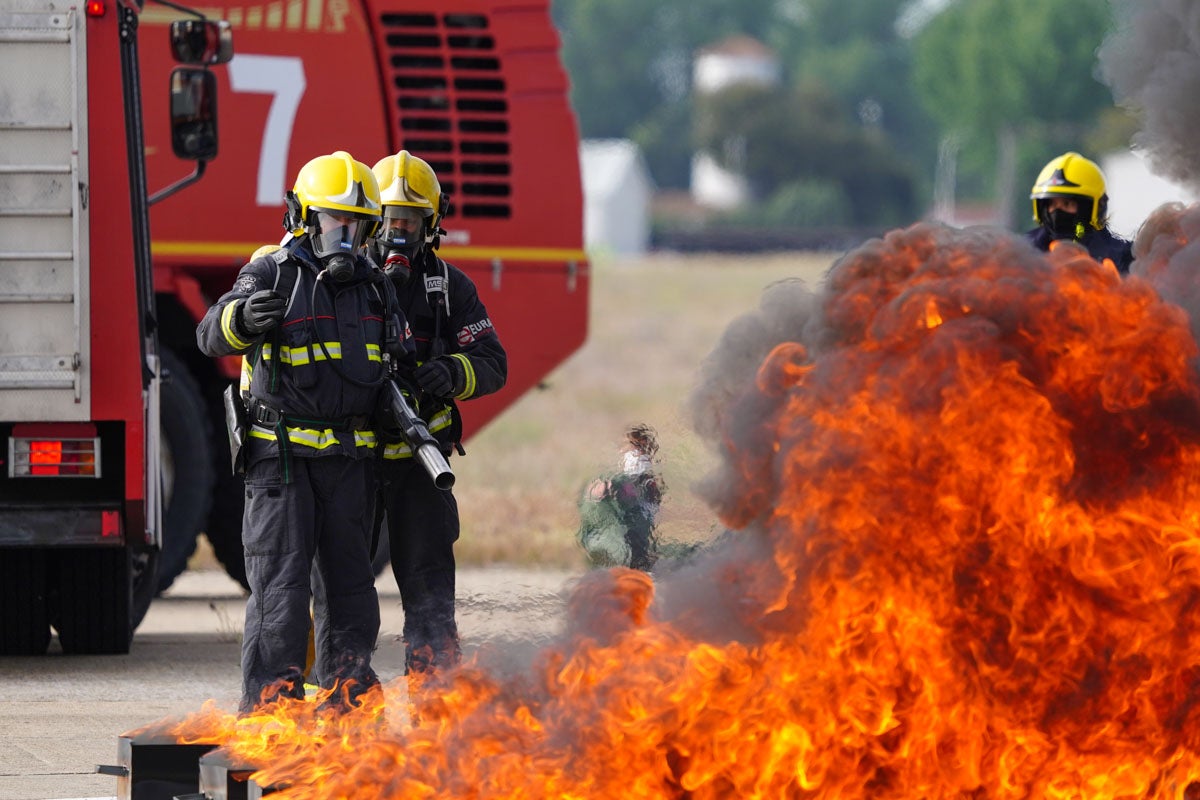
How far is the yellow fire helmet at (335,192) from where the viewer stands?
20.5ft

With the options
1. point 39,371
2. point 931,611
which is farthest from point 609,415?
point 931,611

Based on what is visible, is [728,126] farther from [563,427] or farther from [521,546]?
[521,546]

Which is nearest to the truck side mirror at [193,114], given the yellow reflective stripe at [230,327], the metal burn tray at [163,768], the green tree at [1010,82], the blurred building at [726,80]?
the yellow reflective stripe at [230,327]

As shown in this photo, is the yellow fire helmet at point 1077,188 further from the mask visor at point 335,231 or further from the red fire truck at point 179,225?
the mask visor at point 335,231

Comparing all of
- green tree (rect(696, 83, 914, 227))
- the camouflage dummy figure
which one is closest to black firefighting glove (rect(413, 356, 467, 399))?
the camouflage dummy figure

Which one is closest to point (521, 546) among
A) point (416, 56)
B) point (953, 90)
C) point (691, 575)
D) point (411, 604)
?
point (416, 56)

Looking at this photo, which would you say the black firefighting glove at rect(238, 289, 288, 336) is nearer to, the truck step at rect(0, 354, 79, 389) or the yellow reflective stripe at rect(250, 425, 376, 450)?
the yellow reflective stripe at rect(250, 425, 376, 450)

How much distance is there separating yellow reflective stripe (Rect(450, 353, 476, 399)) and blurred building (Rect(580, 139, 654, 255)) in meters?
86.8

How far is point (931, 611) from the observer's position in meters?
5.00

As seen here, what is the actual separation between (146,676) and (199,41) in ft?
9.04

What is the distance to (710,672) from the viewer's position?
4.99 m

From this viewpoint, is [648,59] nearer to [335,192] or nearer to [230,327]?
[335,192]

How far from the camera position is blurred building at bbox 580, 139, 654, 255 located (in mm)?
95500

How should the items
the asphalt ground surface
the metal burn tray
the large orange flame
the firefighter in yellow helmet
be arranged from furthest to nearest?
the firefighter in yellow helmet → the asphalt ground surface → the metal burn tray → the large orange flame
